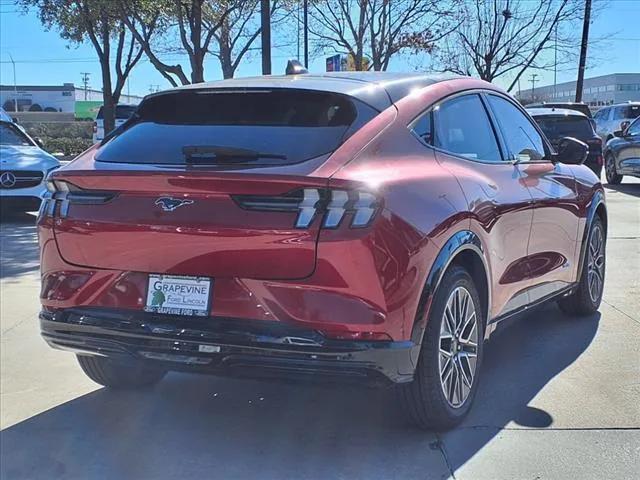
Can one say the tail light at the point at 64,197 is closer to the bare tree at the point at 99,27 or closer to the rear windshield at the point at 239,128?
the rear windshield at the point at 239,128

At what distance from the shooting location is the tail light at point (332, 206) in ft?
9.98

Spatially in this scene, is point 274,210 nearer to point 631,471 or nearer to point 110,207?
point 110,207

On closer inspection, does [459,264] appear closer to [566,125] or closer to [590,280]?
[590,280]

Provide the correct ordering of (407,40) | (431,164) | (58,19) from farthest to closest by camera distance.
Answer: (407,40), (58,19), (431,164)

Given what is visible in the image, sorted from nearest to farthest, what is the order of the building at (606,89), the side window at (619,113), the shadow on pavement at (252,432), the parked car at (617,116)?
the shadow on pavement at (252,432) → the parked car at (617,116) → the side window at (619,113) → the building at (606,89)

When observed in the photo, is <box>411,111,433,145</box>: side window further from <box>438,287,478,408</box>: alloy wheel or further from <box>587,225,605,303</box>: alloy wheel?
<box>587,225,605,303</box>: alloy wheel

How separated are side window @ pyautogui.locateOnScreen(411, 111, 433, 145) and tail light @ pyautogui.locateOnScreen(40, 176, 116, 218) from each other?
4.76ft

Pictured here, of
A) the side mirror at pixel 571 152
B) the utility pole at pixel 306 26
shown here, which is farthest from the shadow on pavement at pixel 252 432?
the utility pole at pixel 306 26

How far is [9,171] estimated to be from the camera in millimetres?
10852

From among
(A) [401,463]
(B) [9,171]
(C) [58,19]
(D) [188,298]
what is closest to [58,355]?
(D) [188,298]

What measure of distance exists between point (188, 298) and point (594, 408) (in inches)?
88.1

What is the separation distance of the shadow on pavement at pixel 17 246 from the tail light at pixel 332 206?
5357 mm

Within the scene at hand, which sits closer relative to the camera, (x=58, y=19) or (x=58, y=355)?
(x=58, y=355)

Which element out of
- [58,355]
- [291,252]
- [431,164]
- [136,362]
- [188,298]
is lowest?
[58,355]
